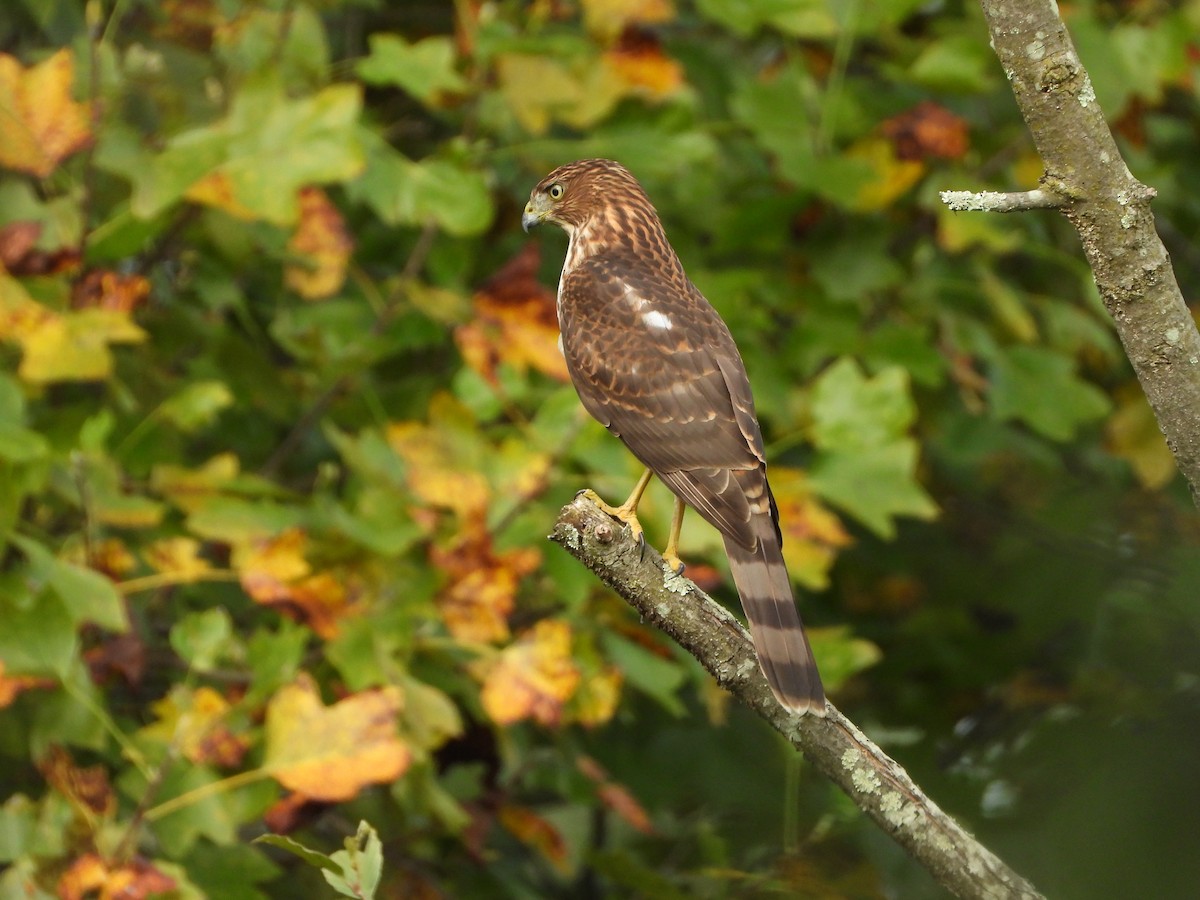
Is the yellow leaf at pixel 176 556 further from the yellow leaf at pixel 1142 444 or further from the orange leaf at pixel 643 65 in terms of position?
the yellow leaf at pixel 1142 444

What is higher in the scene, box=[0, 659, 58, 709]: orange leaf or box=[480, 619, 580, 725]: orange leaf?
box=[0, 659, 58, 709]: orange leaf

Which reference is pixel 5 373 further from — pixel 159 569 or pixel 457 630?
pixel 457 630

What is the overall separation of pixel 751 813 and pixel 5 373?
8.45 feet

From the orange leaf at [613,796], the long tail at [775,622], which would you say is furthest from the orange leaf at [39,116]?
the orange leaf at [613,796]

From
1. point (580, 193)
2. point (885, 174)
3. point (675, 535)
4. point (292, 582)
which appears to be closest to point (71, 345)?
point (292, 582)

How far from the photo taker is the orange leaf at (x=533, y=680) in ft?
11.8

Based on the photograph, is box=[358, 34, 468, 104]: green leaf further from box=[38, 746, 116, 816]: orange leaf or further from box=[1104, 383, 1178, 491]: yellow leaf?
box=[1104, 383, 1178, 491]: yellow leaf

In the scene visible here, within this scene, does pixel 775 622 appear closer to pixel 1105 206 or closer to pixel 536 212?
pixel 1105 206

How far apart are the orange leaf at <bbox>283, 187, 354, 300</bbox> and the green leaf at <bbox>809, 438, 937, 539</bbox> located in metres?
1.37

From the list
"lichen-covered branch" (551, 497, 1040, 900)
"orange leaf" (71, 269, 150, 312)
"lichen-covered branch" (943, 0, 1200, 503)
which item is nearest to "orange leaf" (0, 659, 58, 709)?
"orange leaf" (71, 269, 150, 312)

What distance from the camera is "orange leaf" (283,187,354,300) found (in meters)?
4.16

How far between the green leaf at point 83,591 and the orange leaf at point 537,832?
156 centimetres

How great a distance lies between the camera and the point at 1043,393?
4.75 m

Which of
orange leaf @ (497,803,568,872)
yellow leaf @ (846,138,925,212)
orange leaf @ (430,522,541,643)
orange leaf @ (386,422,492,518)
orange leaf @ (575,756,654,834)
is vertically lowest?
orange leaf @ (497,803,568,872)
